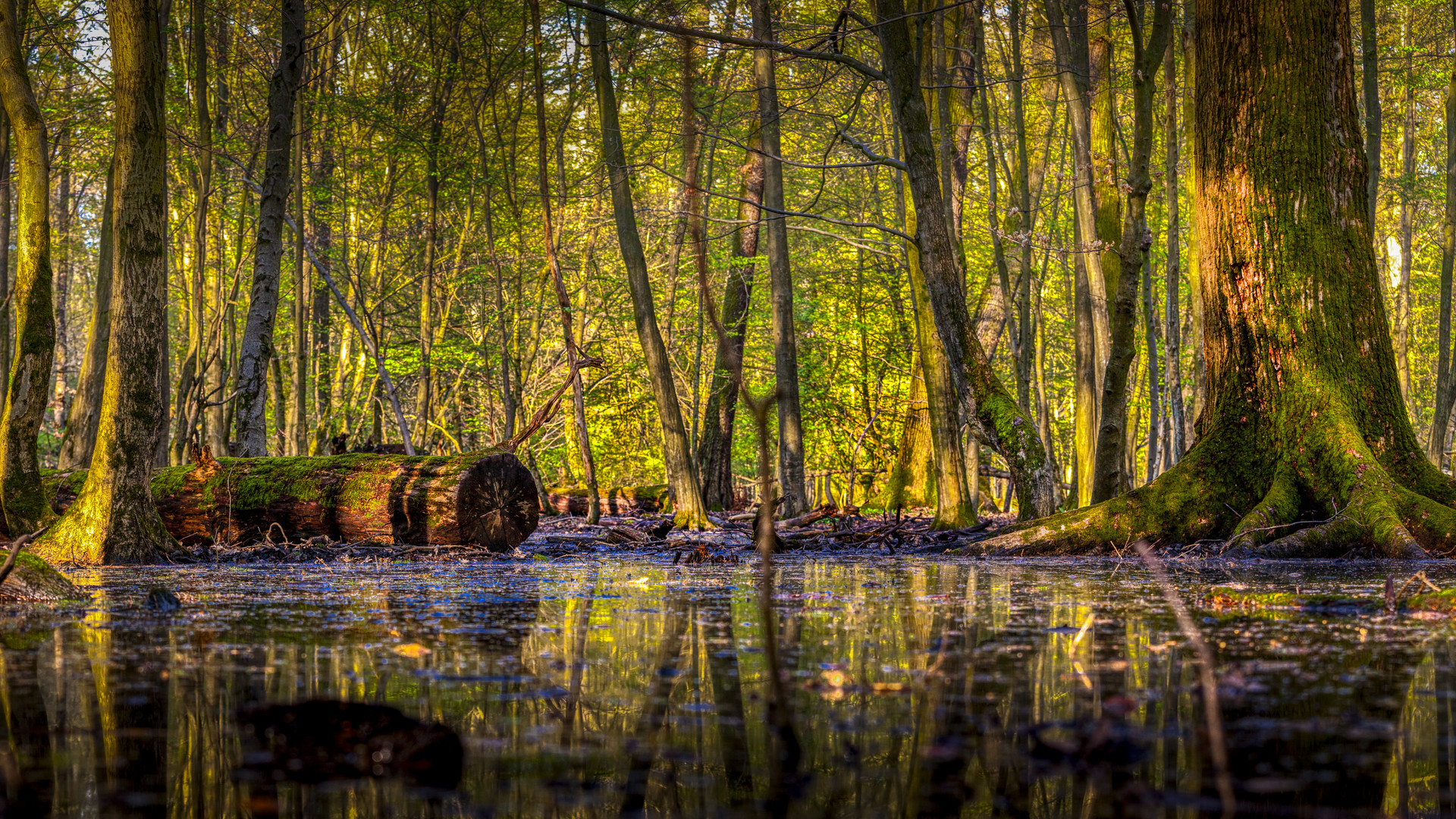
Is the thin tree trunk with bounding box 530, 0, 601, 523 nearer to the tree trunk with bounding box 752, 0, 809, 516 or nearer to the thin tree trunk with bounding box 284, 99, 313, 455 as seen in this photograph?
the tree trunk with bounding box 752, 0, 809, 516

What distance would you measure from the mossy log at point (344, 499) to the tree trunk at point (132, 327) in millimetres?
1553

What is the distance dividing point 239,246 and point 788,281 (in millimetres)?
9019

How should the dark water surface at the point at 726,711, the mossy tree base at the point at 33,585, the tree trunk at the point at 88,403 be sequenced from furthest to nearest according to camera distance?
the tree trunk at the point at 88,403 → the mossy tree base at the point at 33,585 → the dark water surface at the point at 726,711

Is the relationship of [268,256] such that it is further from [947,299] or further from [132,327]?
[947,299]

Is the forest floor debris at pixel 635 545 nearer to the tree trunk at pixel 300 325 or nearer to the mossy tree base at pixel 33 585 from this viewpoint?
the mossy tree base at pixel 33 585

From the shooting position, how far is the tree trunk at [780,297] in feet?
39.4

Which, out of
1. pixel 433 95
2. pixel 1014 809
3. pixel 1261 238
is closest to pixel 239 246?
pixel 433 95

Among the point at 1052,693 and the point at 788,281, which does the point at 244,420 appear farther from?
the point at 1052,693

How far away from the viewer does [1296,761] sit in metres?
1.38

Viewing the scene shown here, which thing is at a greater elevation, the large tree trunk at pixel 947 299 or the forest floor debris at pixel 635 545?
the large tree trunk at pixel 947 299

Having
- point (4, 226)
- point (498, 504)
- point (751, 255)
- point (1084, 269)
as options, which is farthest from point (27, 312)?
point (1084, 269)

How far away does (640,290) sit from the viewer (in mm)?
11211

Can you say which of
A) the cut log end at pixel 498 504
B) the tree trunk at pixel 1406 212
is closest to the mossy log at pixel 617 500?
the cut log end at pixel 498 504

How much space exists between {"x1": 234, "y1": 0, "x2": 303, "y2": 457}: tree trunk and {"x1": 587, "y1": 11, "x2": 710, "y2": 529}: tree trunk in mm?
3476
